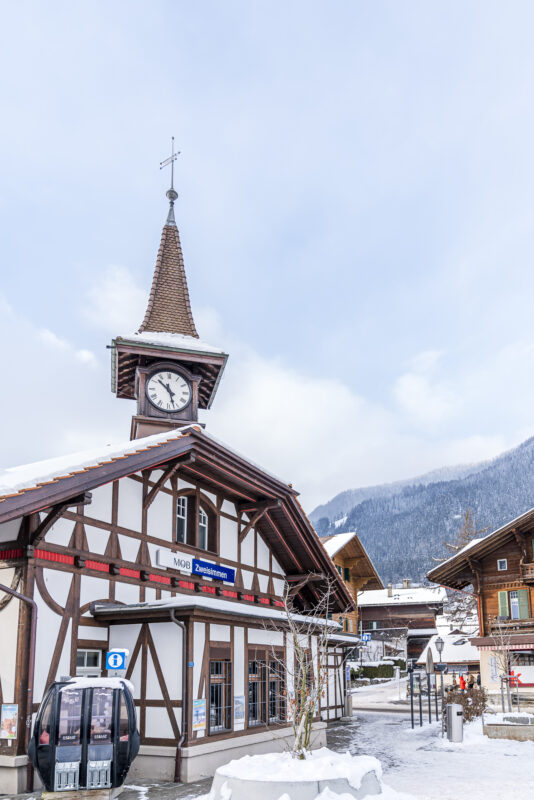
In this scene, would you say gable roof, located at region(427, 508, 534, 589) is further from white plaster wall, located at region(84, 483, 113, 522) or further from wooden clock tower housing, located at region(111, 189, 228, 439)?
white plaster wall, located at region(84, 483, 113, 522)

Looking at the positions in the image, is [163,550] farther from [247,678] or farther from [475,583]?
[475,583]

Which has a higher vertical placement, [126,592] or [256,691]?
[126,592]

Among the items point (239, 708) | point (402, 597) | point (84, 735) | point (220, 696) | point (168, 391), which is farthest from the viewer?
point (402, 597)

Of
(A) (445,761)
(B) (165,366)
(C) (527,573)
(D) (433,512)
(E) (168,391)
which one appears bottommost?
(A) (445,761)

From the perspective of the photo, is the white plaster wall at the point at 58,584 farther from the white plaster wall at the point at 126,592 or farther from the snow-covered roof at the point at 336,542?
the snow-covered roof at the point at 336,542

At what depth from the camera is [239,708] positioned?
1562 centimetres

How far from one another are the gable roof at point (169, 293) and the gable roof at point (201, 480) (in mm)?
5060

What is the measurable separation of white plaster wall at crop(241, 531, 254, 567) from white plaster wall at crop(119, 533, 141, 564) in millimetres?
4664

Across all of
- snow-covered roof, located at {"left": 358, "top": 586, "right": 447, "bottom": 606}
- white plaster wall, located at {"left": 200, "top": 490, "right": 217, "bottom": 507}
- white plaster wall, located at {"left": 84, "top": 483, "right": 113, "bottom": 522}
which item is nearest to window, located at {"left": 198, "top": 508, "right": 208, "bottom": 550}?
white plaster wall, located at {"left": 200, "top": 490, "right": 217, "bottom": 507}

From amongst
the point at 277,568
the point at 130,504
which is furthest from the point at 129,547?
the point at 277,568

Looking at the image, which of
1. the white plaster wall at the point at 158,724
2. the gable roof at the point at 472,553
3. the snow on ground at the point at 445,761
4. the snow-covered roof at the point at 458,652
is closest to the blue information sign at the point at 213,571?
the white plaster wall at the point at 158,724

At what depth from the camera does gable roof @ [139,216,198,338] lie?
69.2 feet

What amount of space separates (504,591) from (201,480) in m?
18.1

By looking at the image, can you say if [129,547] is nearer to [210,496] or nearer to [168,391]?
[210,496]
